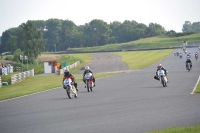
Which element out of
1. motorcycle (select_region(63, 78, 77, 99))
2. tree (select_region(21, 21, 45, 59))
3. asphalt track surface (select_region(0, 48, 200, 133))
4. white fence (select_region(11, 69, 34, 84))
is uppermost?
tree (select_region(21, 21, 45, 59))

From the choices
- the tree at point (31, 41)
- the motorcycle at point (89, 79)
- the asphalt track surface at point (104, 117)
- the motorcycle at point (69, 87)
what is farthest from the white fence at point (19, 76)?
the tree at point (31, 41)

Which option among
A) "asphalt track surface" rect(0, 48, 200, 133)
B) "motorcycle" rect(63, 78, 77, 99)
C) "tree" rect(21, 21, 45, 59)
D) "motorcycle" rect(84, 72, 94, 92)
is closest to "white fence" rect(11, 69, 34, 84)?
"motorcycle" rect(84, 72, 94, 92)

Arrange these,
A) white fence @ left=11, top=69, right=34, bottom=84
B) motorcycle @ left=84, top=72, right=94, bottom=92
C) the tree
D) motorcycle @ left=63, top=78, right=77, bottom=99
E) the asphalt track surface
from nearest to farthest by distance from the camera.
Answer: the asphalt track surface
motorcycle @ left=63, top=78, right=77, bottom=99
motorcycle @ left=84, top=72, right=94, bottom=92
white fence @ left=11, top=69, right=34, bottom=84
the tree

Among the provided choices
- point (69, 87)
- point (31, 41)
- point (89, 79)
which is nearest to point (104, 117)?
point (69, 87)

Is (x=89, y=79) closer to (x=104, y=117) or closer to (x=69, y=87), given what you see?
(x=69, y=87)

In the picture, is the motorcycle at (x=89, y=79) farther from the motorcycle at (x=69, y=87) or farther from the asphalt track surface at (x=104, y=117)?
the asphalt track surface at (x=104, y=117)

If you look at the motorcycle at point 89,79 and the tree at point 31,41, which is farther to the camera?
the tree at point 31,41

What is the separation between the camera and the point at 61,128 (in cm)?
1268

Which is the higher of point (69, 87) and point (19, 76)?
point (69, 87)

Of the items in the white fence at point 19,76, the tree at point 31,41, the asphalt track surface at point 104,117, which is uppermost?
Result: the tree at point 31,41

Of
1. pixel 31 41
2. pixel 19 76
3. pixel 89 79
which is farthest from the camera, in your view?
pixel 31 41

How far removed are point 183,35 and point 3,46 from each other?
64.2 meters

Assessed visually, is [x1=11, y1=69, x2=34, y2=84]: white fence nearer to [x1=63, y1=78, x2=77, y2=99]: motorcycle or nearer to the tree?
[x1=63, y1=78, x2=77, y2=99]: motorcycle

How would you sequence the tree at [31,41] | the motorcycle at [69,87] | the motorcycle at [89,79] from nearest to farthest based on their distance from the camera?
the motorcycle at [69,87] < the motorcycle at [89,79] < the tree at [31,41]
